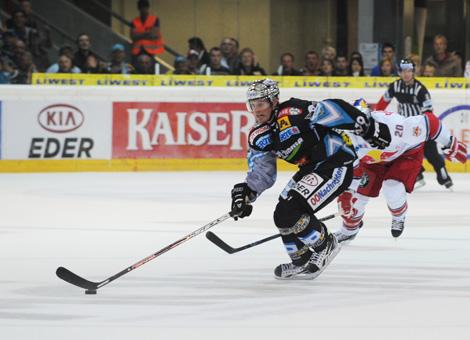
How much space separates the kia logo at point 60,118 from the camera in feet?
39.7

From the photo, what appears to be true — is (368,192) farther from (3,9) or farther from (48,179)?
(3,9)

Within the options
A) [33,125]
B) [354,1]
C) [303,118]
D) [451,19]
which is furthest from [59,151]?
[303,118]

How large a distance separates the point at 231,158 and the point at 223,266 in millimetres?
6655

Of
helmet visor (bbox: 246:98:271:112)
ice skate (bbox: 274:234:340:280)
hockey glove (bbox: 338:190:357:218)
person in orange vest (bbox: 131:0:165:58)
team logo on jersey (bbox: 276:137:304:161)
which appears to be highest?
person in orange vest (bbox: 131:0:165:58)

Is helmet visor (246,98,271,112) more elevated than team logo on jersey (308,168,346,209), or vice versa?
helmet visor (246,98,271,112)

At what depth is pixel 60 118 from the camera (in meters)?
12.1

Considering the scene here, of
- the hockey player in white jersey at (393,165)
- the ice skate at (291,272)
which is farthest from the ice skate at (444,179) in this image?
the ice skate at (291,272)

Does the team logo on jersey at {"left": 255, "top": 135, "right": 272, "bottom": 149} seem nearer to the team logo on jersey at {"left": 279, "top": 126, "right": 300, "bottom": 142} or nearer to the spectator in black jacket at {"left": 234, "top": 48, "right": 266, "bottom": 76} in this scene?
the team logo on jersey at {"left": 279, "top": 126, "right": 300, "bottom": 142}

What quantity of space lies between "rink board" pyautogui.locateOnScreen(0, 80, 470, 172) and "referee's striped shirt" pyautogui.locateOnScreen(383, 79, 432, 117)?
86.3 inches

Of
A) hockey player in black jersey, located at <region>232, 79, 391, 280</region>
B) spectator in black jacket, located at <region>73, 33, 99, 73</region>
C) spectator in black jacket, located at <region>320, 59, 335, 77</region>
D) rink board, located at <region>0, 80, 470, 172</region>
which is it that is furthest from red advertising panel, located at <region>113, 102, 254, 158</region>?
hockey player in black jersey, located at <region>232, 79, 391, 280</region>

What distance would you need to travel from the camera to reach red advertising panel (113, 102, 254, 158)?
1234 cm

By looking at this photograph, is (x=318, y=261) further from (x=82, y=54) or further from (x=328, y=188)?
(x=82, y=54)

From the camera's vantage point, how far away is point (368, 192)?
22.3 ft

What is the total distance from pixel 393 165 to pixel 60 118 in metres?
5.96
